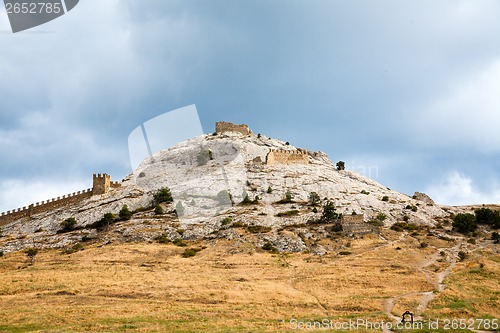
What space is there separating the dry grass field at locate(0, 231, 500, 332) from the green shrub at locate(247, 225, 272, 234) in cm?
643

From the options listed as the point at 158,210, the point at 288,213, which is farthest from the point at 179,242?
the point at 288,213

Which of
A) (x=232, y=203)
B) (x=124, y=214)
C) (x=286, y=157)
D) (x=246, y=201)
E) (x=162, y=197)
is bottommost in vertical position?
(x=124, y=214)

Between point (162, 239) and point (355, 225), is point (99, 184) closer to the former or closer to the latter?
point (162, 239)

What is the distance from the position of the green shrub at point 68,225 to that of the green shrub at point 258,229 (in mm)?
33181

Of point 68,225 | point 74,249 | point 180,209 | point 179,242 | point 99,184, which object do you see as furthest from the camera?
point 99,184

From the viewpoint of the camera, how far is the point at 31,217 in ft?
276

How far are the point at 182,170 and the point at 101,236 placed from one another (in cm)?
3429

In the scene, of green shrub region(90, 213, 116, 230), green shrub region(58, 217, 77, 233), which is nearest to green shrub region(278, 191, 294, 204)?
green shrub region(90, 213, 116, 230)

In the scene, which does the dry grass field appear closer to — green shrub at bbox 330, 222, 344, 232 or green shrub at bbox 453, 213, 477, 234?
green shrub at bbox 330, 222, 344, 232

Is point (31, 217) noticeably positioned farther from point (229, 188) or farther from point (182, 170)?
point (229, 188)

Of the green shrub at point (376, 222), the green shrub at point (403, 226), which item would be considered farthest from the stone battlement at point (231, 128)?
the green shrub at point (403, 226)

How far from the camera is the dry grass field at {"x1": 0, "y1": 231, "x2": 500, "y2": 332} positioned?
2662 centimetres

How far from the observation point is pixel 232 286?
37.1 meters

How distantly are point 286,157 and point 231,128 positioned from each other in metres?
24.5
